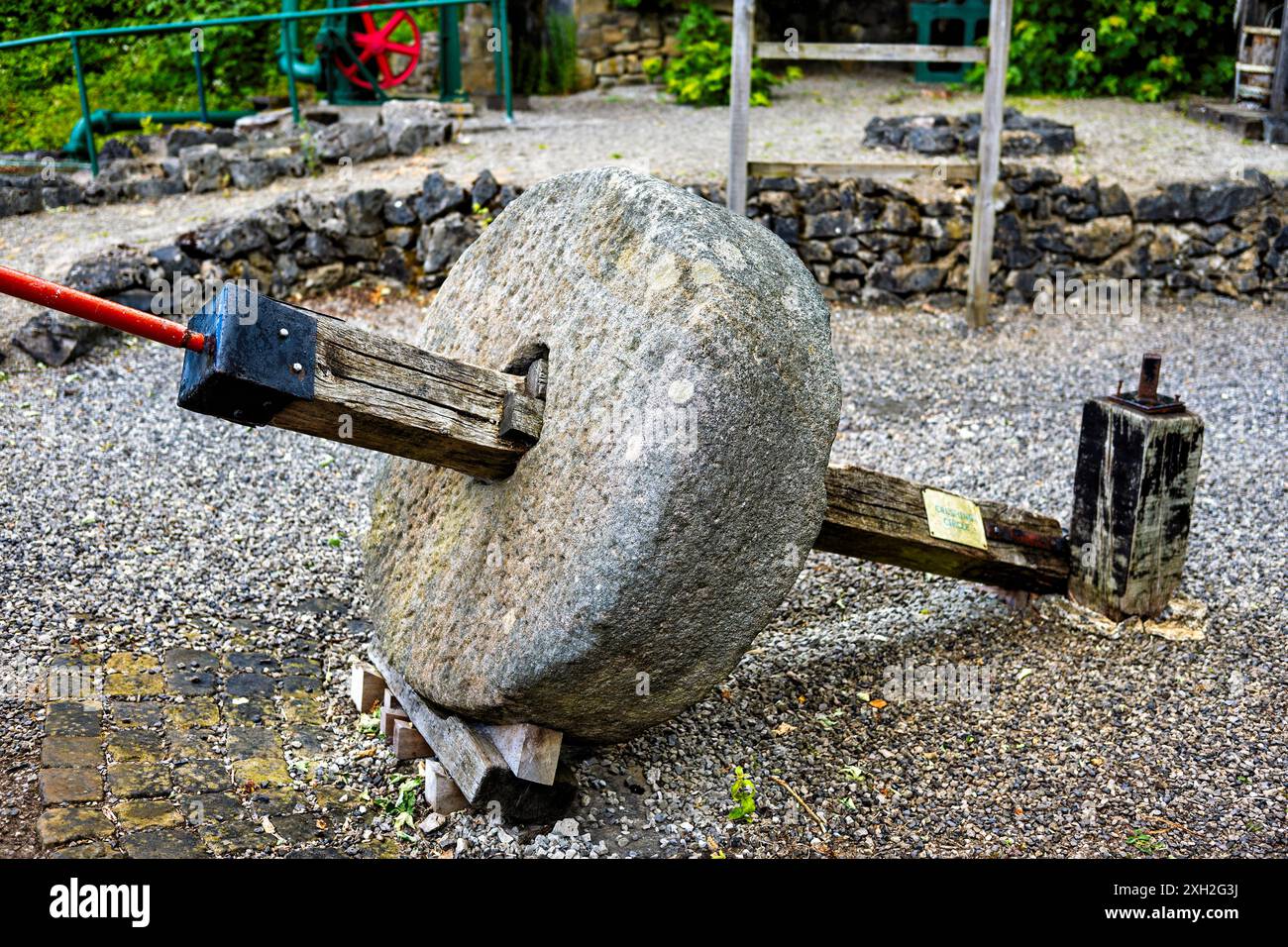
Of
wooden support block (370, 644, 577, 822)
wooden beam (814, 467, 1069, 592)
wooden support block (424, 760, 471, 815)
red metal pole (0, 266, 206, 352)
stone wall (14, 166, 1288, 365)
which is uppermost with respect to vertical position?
red metal pole (0, 266, 206, 352)

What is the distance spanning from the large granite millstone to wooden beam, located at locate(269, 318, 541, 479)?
10 cm

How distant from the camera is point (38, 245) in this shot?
8117mm

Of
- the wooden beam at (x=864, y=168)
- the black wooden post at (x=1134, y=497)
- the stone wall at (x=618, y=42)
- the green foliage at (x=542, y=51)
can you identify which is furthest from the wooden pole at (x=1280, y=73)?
the black wooden post at (x=1134, y=497)

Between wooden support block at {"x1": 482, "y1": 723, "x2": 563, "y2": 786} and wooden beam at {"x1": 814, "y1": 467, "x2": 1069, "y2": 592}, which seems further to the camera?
wooden beam at {"x1": 814, "y1": 467, "x2": 1069, "y2": 592}

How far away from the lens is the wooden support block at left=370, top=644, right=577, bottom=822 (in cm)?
321

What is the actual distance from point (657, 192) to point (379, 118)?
7171 mm

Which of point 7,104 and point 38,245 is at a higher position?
point 7,104

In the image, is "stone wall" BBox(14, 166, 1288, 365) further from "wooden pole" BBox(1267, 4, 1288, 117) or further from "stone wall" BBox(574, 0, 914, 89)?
"stone wall" BBox(574, 0, 914, 89)

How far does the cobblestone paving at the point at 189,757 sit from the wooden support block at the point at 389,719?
0.17 meters

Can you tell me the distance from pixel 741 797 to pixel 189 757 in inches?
63.4

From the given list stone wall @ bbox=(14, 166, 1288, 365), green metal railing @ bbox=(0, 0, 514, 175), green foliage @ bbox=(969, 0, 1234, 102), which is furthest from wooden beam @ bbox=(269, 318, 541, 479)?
green foliage @ bbox=(969, 0, 1234, 102)

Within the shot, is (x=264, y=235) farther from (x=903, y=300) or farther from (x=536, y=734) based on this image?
(x=536, y=734)

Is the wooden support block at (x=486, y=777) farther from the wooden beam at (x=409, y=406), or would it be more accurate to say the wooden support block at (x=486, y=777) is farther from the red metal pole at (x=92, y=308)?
the red metal pole at (x=92, y=308)

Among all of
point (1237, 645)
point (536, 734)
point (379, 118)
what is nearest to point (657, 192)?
point (536, 734)
